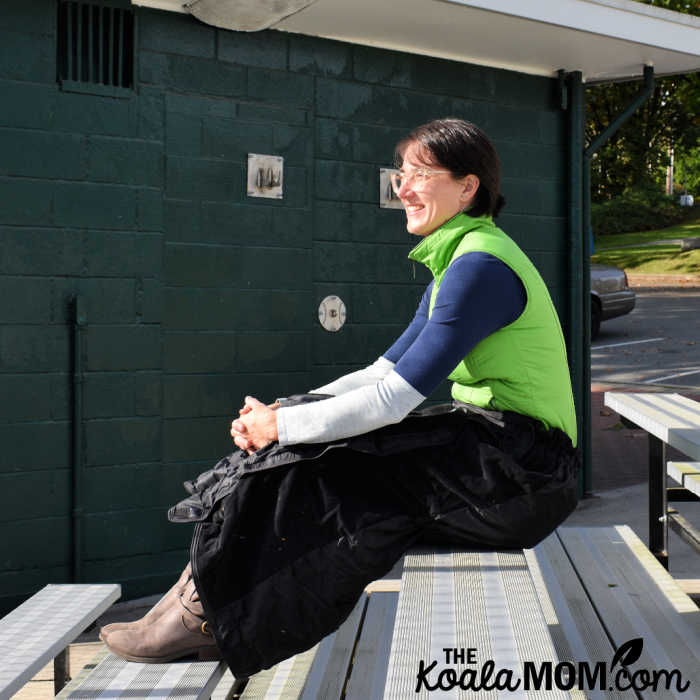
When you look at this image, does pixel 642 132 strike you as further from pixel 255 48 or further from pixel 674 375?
pixel 255 48

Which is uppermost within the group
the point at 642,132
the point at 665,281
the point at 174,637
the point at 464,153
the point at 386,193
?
the point at 642,132

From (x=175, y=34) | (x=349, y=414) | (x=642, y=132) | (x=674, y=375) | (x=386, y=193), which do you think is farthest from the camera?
(x=642, y=132)

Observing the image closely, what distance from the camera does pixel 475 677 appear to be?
195 cm

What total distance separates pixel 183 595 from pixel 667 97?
36.4m

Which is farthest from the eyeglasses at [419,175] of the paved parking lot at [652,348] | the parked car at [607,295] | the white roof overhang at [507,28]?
the parked car at [607,295]

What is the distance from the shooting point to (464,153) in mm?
2840

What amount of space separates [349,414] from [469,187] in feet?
2.51

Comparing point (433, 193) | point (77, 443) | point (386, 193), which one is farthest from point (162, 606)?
point (386, 193)

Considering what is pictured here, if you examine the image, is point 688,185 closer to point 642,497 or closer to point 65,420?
point 642,497

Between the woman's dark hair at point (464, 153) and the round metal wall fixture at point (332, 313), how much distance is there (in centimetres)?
359

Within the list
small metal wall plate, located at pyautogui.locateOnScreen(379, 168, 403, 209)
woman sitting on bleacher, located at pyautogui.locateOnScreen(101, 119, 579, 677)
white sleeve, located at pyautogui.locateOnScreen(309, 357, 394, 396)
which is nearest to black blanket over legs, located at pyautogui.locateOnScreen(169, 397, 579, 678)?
woman sitting on bleacher, located at pyautogui.locateOnScreen(101, 119, 579, 677)

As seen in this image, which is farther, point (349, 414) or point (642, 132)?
point (642, 132)

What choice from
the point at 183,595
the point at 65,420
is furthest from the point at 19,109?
the point at 183,595

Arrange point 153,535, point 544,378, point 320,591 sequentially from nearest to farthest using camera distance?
point 320,591 < point 544,378 < point 153,535
